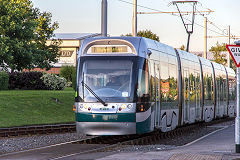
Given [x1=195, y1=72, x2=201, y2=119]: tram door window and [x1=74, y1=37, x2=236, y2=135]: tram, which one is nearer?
[x1=74, y1=37, x2=236, y2=135]: tram

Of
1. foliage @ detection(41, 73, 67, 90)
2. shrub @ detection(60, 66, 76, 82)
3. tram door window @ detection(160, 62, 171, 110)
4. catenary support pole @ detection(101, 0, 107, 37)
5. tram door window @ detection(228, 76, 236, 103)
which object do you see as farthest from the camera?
shrub @ detection(60, 66, 76, 82)

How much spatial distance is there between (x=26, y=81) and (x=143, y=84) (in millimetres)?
30116

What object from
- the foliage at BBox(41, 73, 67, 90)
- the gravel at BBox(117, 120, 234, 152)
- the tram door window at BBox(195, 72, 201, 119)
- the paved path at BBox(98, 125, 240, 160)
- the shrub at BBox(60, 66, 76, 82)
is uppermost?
the shrub at BBox(60, 66, 76, 82)

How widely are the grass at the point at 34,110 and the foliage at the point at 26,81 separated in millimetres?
9467

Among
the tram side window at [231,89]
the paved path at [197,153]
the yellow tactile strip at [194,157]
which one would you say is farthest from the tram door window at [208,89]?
the yellow tactile strip at [194,157]

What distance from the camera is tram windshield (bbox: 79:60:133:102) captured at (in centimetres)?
1706

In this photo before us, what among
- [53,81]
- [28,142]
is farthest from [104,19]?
[53,81]

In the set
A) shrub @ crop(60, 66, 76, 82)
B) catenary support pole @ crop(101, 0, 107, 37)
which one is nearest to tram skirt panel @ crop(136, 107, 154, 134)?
catenary support pole @ crop(101, 0, 107, 37)

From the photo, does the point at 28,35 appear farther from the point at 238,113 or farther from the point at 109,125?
the point at 238,113

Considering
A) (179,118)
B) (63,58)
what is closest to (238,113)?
(179,118)

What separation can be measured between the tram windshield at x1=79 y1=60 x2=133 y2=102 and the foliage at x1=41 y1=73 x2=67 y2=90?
2902 cm

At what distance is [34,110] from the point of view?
1193 inches

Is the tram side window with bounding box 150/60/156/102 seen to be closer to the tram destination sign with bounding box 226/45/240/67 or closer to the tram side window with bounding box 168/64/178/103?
the tram side window with bounding box 168/64/178/103

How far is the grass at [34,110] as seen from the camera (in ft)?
86.6
